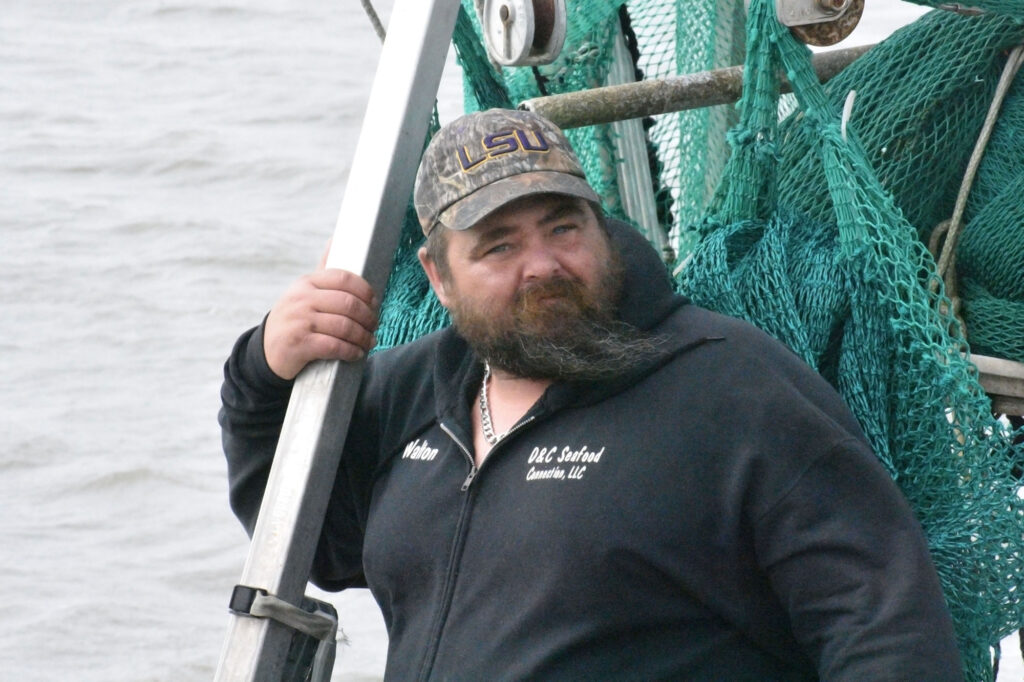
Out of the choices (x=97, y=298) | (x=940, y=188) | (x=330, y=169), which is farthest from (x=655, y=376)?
(x=330, y=169)

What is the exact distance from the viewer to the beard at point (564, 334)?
7.35ft

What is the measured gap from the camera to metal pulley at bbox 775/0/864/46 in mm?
2479

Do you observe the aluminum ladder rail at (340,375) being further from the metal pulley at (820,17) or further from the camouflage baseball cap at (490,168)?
the metal pulley at (820,17)

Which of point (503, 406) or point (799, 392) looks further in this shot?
point (503, 406)

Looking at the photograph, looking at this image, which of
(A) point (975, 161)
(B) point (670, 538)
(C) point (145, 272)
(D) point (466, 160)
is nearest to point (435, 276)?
(D) point (466, 160)

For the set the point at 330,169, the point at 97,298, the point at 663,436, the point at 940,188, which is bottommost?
the point at 663,436

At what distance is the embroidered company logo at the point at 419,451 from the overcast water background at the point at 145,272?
9.87 ft

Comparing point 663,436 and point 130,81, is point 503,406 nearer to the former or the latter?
point 663,436

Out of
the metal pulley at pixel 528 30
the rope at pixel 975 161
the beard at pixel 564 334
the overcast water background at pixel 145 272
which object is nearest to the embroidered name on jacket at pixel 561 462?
the beard at pixel 564 334

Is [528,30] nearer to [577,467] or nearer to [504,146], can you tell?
[504,146]

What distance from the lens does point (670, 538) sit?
2082mm

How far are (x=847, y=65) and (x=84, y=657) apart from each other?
3686mm

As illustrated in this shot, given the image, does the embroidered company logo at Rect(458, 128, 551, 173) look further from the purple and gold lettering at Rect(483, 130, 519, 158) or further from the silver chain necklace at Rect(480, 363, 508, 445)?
the silver chain necklace at Rect(480, 363, 508, 445)

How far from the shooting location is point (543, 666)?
2129 mm
